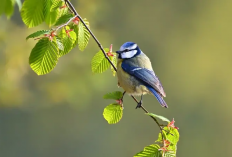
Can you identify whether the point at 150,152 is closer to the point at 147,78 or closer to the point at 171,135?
the point at 171,135

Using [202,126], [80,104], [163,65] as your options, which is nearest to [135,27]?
[163,65]

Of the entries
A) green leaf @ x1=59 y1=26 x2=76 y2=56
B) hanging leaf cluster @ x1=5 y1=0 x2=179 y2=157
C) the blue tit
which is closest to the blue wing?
the blue tit

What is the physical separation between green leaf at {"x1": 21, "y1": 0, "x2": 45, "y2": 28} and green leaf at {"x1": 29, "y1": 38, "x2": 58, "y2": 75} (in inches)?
4.5

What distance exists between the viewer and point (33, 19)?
561 mm

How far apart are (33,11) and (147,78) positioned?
0.31 meters

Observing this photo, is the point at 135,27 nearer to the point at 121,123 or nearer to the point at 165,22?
the point at 165,22

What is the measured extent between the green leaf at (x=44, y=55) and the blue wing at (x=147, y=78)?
316 millimetres

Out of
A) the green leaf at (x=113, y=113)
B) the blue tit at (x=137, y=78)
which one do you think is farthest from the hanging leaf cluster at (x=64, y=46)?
the blue tit at (x=137, y=78)

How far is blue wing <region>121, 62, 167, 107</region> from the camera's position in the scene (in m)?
0.74

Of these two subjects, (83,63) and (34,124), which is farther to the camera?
(34,124)

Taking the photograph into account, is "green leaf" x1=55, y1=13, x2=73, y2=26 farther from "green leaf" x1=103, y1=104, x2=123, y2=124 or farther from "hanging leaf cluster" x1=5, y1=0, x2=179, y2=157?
"green leaf" x1=103, y1=104, x2=123, y2=124

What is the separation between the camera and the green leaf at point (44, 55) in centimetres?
45

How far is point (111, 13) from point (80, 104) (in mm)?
622

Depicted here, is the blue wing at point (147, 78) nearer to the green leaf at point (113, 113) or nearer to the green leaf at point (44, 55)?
the green leaf at point (113, 113)
